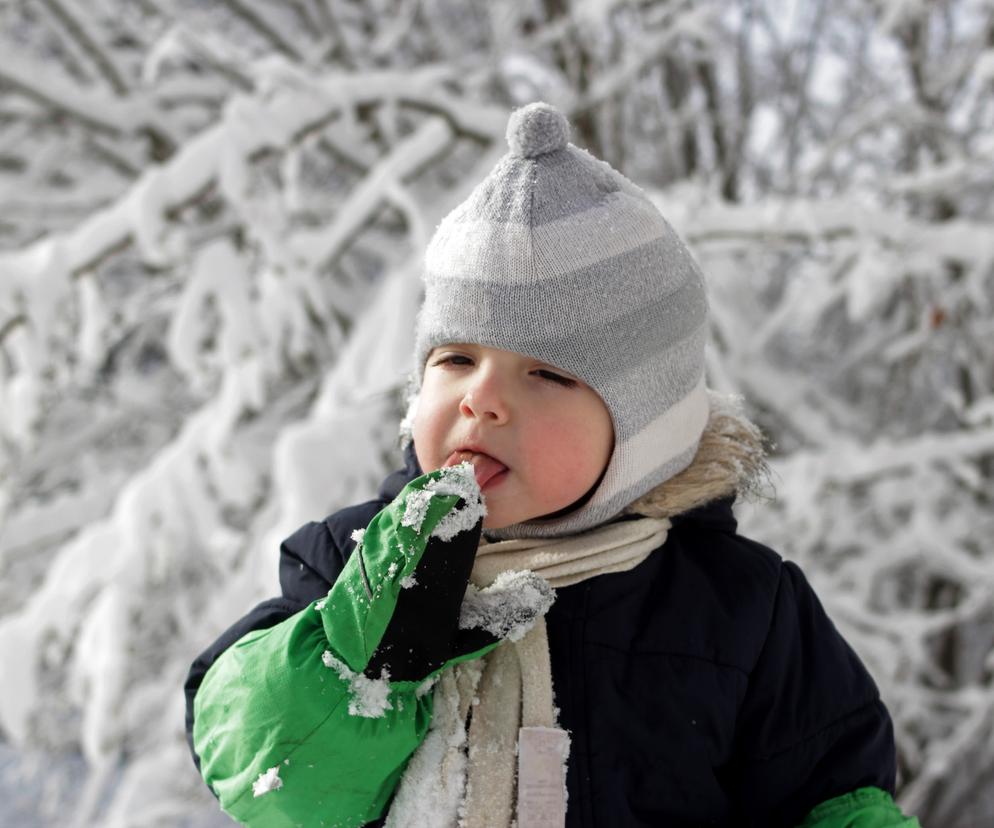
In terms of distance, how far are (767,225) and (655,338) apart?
6.34 ft

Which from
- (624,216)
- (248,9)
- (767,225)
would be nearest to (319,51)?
(248,9)

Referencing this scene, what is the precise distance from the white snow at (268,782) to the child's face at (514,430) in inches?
12.2

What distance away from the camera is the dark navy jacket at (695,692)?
3.14 feet

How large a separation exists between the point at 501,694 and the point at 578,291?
431 millimetres

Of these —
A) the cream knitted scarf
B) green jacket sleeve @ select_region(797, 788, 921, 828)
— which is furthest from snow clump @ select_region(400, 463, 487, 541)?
green jacket sleeve @ select_region(797, 788, 921, 828)

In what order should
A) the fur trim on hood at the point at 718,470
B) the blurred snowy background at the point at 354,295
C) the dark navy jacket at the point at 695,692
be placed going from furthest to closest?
the blurred snowy background at the point at 354,295 → the fur trim on hood at the point at 718,470 → the dark navy jacket at the point at 695,692

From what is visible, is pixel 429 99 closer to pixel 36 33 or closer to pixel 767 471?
pixel 767 471

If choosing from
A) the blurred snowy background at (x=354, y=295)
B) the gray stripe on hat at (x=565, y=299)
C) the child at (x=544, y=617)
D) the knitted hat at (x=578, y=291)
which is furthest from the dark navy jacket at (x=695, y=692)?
the blurred snowy background at (x=354, y=295)

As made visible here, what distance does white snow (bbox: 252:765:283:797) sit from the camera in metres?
0.86

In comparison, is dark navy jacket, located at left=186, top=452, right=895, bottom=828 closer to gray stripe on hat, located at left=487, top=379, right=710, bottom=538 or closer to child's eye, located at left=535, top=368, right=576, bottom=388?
gray stripe on hat, located at left=487, top=379, right=710, bottom=538

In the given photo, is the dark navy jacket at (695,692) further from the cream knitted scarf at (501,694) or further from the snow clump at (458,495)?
Answer: the snow clump at (458,495)

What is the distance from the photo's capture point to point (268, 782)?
0.86m

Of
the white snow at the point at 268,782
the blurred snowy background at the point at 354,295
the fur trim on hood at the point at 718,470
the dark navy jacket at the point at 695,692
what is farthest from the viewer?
the blurred snowy background at the point at 354,295

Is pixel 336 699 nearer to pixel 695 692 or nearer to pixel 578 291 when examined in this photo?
pixel 695 692
